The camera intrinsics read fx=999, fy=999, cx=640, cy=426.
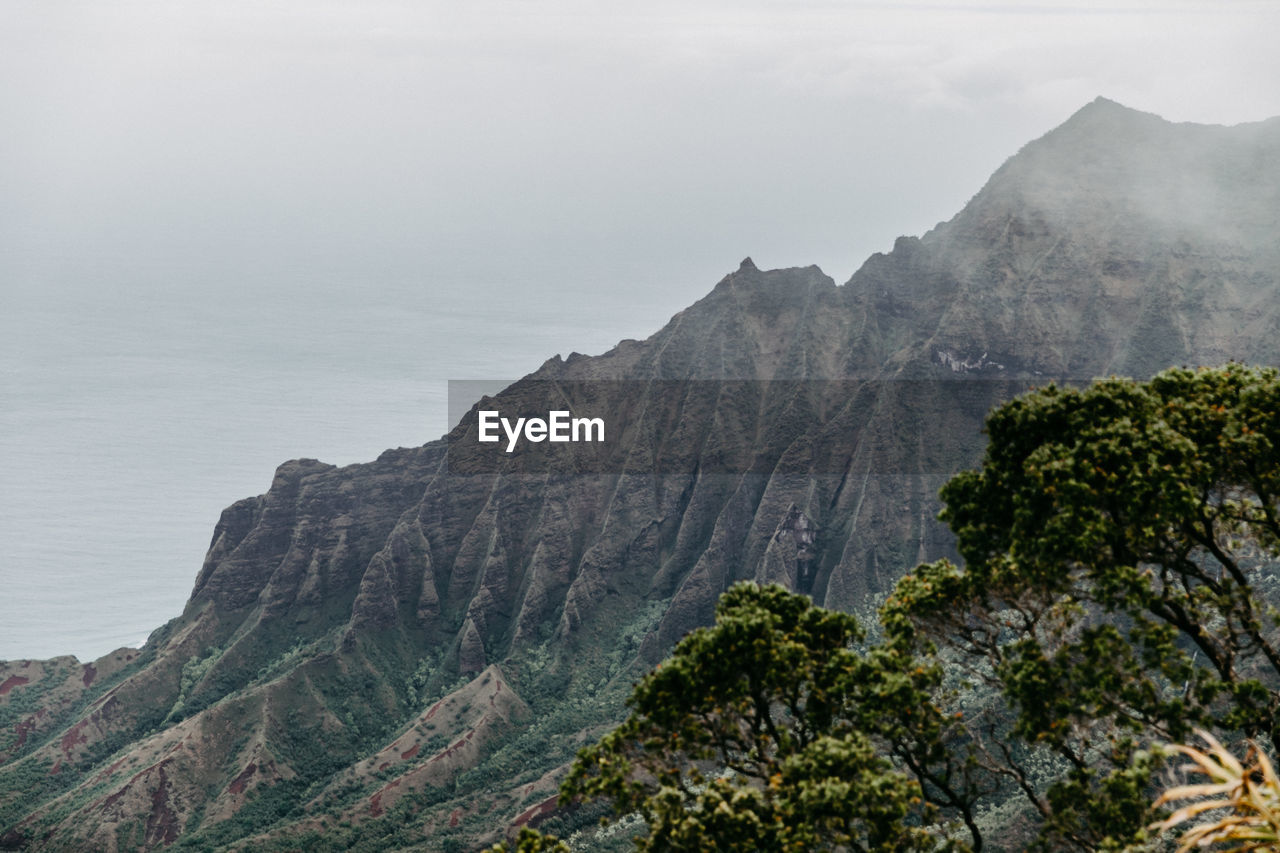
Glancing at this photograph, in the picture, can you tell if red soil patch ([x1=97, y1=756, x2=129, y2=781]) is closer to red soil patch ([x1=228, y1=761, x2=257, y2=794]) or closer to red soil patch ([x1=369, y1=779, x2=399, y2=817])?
red soil patch ([x1=228, y1=761, x2=257, y2=794])

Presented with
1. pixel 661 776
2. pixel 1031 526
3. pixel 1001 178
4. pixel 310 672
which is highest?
pixel 1001 178

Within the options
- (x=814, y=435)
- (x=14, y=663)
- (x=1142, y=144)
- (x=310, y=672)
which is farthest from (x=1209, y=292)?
(x=14, y=663)

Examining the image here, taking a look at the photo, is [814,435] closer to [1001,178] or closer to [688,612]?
[688,612]

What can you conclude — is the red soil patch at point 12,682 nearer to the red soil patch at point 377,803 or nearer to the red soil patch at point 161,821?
the red soil patch at point 161,821

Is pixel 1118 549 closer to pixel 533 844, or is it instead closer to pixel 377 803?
pixel 533 844

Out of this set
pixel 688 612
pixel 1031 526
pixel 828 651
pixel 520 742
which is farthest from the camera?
pixel 688 612

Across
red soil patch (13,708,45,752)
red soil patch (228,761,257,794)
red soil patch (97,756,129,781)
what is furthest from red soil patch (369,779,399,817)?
red soil patch (13,708,45,752)

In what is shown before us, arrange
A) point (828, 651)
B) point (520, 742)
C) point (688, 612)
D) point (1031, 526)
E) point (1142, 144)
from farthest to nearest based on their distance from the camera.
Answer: point (1142, 144) → point (688, 612) → point (520, 742) → point (828, 651) → point (1031, 526)

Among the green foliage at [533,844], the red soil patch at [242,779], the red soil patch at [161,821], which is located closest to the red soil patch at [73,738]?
the red soil patch at [161,821]
